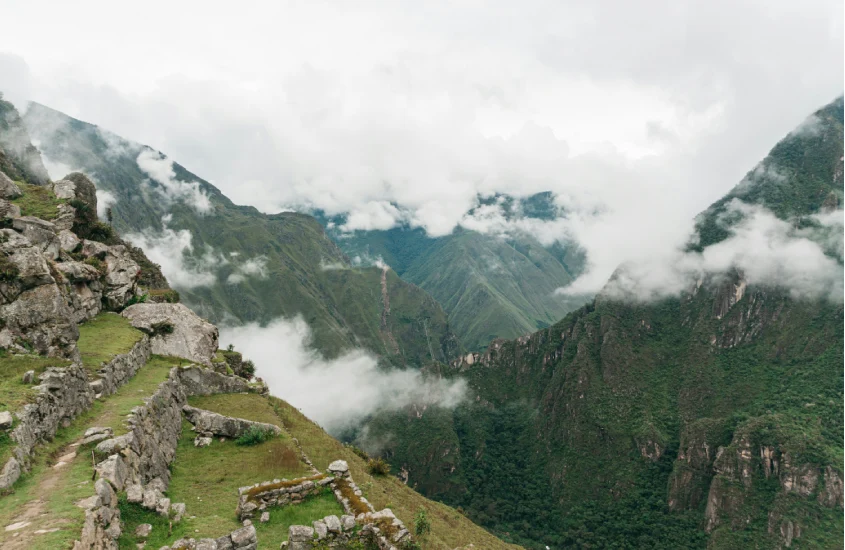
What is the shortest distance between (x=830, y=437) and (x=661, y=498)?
203ft

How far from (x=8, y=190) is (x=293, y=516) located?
1834 inches

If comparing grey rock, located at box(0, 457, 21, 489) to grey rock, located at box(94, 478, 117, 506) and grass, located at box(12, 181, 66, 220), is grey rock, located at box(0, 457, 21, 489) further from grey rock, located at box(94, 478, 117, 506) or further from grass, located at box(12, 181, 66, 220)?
grass, located at box(12, 181, 66, 220)

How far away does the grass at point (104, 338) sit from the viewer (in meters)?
24.0

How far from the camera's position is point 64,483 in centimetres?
1314

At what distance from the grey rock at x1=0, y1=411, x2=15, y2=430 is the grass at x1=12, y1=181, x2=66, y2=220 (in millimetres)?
35080

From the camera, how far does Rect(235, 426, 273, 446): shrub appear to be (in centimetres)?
2302


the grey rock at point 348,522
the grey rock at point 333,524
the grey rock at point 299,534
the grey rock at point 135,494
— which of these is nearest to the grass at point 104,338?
the grey rock at point 135,494

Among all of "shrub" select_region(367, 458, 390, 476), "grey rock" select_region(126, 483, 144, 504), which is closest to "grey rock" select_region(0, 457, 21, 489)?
"grey rock" select_region(126, 483, 144, 504)

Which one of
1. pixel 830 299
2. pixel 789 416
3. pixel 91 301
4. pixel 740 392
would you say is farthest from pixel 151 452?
pixel 830 299

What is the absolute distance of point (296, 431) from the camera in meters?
29.1

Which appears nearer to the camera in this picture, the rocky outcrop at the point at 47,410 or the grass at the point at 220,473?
the rocky outcrop at the point at 47,410

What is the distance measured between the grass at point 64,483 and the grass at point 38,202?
30.2 meters

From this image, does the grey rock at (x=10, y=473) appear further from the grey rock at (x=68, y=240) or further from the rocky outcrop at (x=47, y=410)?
the grey rock at (x=68, y=240)

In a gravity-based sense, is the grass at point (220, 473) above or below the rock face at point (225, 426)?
below
